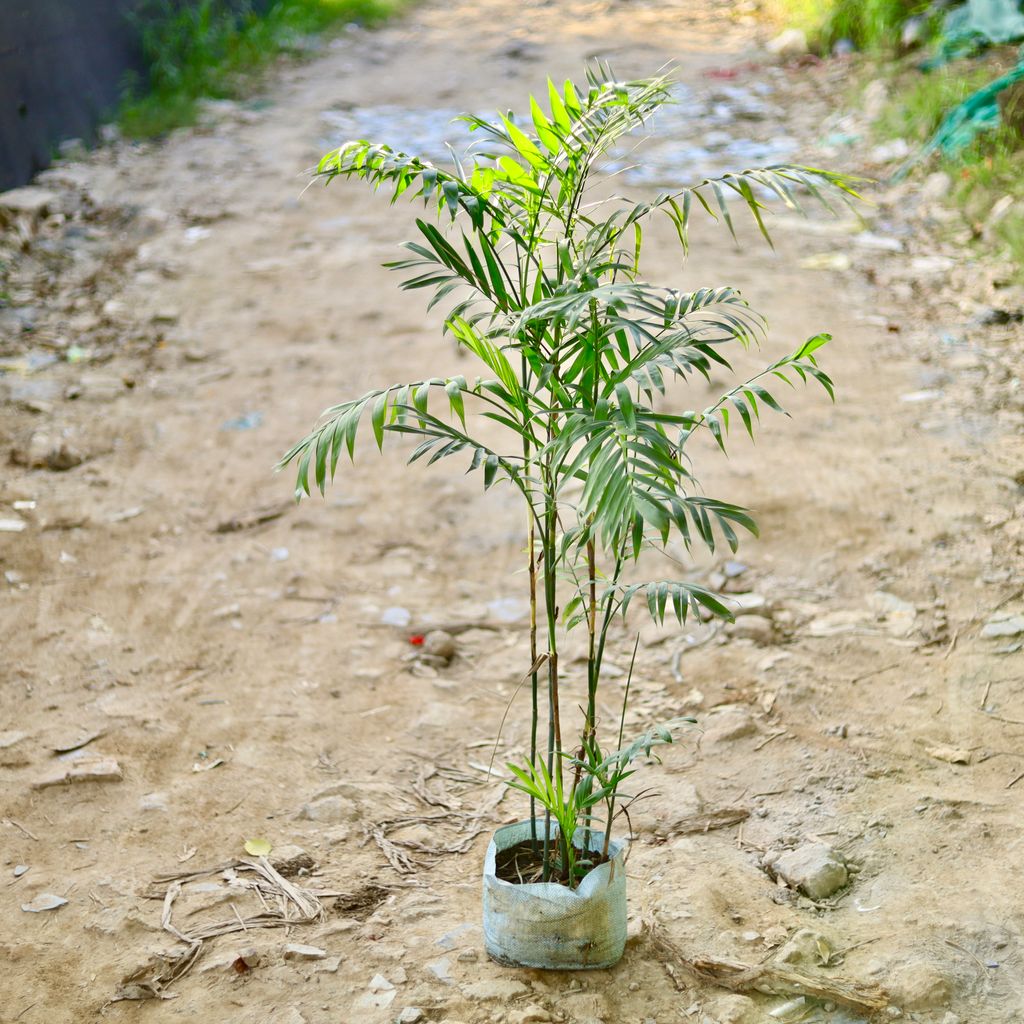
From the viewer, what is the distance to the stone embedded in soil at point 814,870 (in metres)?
2.04

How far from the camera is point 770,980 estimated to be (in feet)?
6.01

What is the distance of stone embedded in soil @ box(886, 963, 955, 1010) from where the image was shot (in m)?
1.76

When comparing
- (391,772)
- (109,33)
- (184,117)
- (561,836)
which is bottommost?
(391,772)

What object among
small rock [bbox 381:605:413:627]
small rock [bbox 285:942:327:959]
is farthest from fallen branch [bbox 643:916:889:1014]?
small rock [bbox 381:605:413:627]

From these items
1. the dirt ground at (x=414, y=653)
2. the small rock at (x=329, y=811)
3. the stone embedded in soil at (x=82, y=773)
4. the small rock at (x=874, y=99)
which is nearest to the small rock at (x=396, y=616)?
the dirt ground at (x=414, y=653)

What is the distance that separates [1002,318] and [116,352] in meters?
3.63

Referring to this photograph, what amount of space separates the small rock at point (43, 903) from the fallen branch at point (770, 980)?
1.14m

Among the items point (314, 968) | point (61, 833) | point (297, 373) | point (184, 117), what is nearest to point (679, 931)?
point (314, 968)

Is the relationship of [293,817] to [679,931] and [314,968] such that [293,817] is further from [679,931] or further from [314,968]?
[679,931]

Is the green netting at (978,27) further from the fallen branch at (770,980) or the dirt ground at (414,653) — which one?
the fallen branch at (770,980)

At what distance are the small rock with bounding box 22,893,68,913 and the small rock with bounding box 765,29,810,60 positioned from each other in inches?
292

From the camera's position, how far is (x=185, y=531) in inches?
140

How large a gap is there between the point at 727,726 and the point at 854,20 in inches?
248

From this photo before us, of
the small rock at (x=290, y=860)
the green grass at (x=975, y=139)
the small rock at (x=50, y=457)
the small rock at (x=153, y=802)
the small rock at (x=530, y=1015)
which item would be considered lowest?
the small rock at (x=290, y=860)
